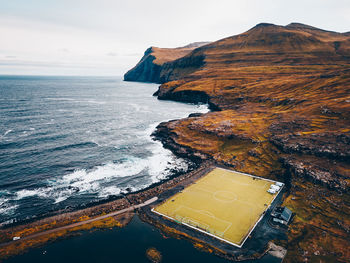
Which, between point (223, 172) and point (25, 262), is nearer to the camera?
point (25, 262)

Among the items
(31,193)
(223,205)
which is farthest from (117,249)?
(31,193)

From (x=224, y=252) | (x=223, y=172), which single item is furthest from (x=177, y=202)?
(x=223, y=172)

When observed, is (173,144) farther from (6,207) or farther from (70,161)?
(6,207)

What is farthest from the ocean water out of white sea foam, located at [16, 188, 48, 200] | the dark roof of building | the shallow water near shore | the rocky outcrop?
the dark roof of building

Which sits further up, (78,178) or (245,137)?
(245,137)

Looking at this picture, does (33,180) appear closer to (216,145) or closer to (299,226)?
(216,145)

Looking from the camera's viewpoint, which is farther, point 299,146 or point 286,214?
point 299,146
